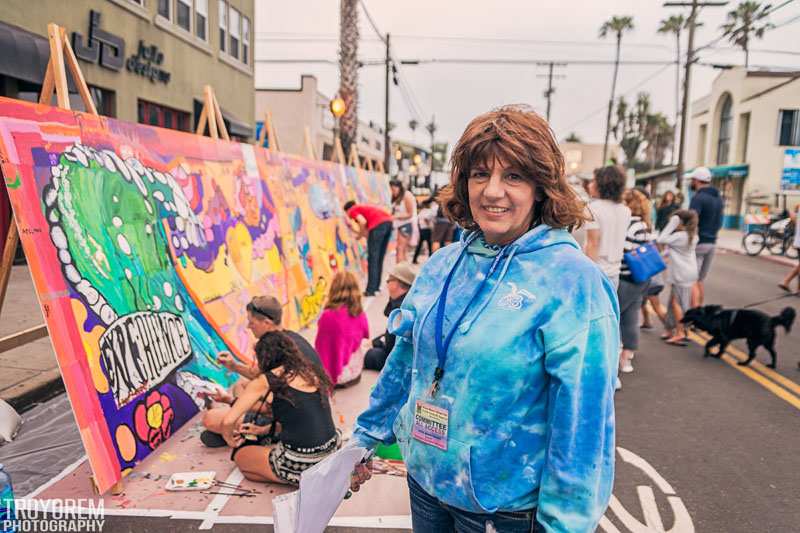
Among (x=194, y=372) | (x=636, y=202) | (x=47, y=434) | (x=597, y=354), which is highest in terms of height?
(x=636, y=202)

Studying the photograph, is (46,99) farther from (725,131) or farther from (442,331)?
(725,131)

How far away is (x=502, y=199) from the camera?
1606mm

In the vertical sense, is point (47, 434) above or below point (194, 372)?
below

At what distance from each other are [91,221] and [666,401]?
16.4 ft

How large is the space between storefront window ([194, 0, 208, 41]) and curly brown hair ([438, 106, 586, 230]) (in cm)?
1642

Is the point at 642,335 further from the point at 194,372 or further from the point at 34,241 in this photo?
the point at 34,241

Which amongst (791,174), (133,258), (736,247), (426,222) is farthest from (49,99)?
(736,247)

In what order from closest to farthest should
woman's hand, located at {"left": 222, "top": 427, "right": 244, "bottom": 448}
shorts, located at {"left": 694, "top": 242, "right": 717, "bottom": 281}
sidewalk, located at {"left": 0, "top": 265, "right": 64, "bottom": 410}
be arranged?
woman's hand, located at {"left": 222, "top": 427, "right": 244, "bottom": 448}, sidewalk, located at {"left": 0, "top": 265, "right": 64, "bottom": 410}, shorts, located at {"left": 694, "top": 242, "right": 717, "bottom": 281}

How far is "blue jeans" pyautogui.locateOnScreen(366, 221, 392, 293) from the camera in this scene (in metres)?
9.89

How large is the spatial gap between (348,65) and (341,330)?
14285 mm

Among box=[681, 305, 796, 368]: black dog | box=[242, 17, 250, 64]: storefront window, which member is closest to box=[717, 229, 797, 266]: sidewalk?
box=[681, 305, 796, 368]: black dog

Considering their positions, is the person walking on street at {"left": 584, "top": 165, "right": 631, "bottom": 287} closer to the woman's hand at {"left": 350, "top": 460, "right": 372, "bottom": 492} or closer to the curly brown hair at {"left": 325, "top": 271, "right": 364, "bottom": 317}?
the curly brown hair at {"left": 325, "top": 271, "right": 364, "bottom": 317}

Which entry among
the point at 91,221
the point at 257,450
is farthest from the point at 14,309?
the point at 257,450

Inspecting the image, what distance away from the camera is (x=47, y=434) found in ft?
14.3
